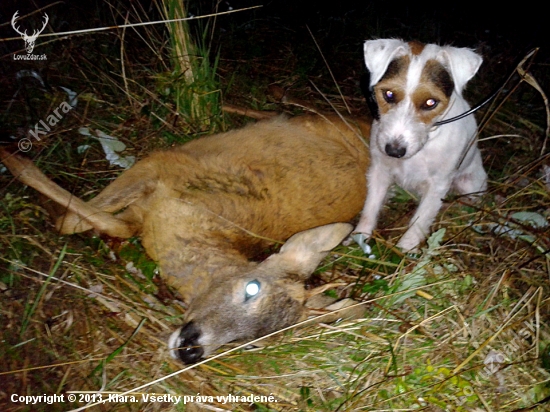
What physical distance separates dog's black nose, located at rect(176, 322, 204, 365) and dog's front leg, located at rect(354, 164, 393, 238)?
6.00ft

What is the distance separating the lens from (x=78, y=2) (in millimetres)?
5777

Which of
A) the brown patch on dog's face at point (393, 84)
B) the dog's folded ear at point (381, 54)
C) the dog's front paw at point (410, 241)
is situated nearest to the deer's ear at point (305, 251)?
the dog's front paw at point (410, 241)

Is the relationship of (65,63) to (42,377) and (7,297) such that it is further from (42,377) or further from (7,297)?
(42,377)

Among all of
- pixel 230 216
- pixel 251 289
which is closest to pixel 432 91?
pixel 230 216

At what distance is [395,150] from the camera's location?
11.1 feet

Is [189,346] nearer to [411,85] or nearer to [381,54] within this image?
[411,85]

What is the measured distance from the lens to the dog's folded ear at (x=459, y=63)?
11.3 ft

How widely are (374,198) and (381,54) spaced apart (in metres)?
1.25

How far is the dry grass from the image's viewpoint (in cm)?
310

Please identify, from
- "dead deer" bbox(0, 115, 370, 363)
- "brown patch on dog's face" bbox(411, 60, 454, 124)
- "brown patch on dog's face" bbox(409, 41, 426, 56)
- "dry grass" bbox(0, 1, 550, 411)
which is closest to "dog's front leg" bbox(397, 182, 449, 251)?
"dry grass" bbox(0, 1, 550, 411)

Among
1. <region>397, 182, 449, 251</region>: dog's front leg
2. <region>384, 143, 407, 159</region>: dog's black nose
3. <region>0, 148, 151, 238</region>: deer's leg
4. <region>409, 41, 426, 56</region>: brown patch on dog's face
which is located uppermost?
<region>409, 41, 426, 56</region>: brown patch on dog's face

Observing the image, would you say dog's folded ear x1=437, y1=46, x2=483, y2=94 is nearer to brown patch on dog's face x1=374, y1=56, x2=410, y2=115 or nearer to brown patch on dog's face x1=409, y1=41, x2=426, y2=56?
brown patch on dog's face x1=409, y1=41, x2=426, y2=56

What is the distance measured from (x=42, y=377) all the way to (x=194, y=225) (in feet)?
4.37

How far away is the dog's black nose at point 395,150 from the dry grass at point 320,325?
0.76m
